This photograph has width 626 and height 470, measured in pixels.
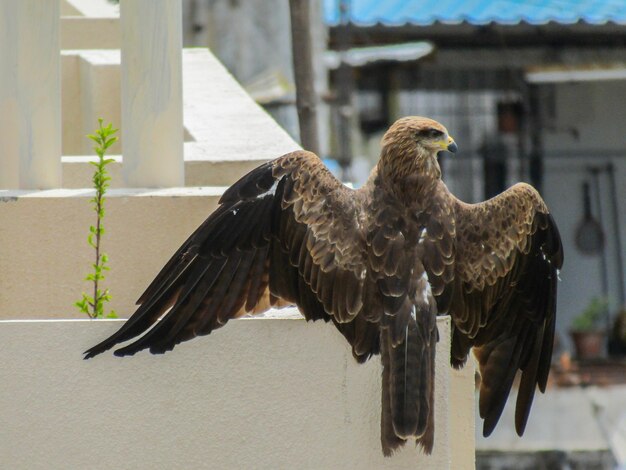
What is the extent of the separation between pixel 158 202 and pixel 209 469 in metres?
1.36

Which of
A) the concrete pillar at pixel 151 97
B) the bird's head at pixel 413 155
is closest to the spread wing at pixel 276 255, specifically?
the bird's head at pixel 413 155

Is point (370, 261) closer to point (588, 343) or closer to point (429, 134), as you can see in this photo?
point (429, 134)

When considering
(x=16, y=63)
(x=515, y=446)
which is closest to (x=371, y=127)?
(x=515, y=446)

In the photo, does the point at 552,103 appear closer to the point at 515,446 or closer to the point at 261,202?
the point at 515,446

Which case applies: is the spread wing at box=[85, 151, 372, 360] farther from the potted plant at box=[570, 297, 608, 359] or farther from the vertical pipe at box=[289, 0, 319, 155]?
the potted plant at box=[570, 297, 608, 359]

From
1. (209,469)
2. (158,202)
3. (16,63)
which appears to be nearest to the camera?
(209,469)

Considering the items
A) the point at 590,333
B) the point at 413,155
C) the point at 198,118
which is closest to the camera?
the point at 413,155

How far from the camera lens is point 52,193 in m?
5.90

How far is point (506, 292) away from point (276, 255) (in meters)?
0.97

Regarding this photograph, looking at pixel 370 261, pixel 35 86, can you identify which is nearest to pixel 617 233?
pixel 35 86

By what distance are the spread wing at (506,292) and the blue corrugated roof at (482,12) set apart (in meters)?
7.51

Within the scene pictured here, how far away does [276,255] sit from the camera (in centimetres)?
519

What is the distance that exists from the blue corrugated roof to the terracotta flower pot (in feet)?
9.23

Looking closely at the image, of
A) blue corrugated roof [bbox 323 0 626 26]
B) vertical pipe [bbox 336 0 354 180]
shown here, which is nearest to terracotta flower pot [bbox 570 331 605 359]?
vertical pipe [bbox 336 0 354 180]
